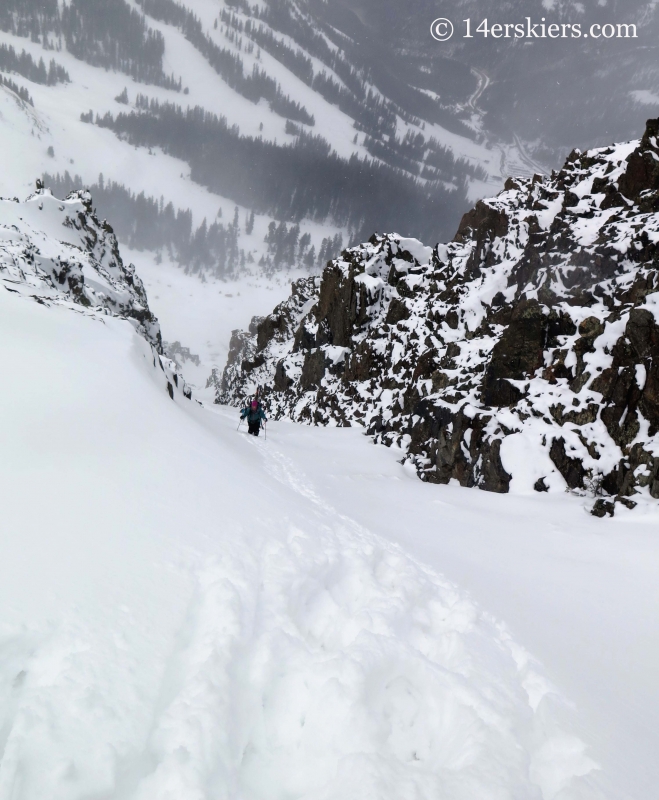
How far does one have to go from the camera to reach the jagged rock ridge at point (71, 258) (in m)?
20.0

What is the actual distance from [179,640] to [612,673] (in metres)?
4.03

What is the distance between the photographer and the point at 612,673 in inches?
145

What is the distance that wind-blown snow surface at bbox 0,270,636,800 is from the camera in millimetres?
1992

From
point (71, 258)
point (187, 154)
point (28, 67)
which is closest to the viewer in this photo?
point (71, 258)

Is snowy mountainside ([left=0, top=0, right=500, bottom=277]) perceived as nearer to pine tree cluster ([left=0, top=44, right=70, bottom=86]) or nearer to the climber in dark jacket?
pine tree cluster ([left=0, top=44, right=70, bottom=86])

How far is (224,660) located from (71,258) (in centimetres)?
3712

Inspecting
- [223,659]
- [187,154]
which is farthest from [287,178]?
[223,659]

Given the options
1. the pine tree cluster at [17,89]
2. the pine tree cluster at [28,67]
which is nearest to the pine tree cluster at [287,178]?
the pine tree cluster at [17,89]

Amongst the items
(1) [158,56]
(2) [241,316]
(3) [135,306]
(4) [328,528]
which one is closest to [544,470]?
(4) [328,528]

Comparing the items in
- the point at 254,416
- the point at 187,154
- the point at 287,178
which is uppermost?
the point at 287,178

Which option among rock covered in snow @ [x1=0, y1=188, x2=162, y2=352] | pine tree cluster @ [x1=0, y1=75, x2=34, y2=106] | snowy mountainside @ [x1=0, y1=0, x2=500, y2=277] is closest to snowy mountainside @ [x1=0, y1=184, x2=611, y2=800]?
rock covered in snow @ [x1=0, y1=188, x2=162, y2=352]

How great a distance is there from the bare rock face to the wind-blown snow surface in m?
6.96

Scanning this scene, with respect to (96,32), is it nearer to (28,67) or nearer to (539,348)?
(28,67)

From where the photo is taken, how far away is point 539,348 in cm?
1298
